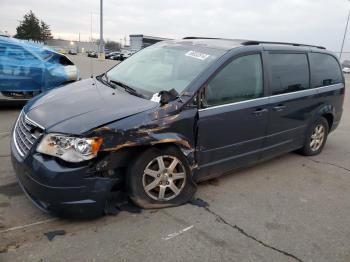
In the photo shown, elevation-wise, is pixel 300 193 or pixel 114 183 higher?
pixel 114 183

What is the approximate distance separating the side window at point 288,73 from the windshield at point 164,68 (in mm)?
891

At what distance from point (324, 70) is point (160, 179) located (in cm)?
346

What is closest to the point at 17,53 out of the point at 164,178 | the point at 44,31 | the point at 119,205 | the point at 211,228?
the point at 119,205

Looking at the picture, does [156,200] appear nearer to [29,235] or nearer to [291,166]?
[29,235]

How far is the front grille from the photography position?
10.4ft

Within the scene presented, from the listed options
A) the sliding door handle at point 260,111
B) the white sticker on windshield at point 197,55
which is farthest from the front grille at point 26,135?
the sliding door handle at point 260,111

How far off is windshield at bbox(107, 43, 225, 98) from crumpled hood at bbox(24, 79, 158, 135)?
29 cm

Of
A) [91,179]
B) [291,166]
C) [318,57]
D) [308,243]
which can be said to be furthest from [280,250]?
[318,57]

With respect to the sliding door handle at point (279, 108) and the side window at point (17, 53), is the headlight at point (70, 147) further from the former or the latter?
the side window at point (17, 53)

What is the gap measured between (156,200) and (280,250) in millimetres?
1249

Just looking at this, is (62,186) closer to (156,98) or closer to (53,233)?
(53,233)

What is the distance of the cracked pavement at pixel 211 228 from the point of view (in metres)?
2.89

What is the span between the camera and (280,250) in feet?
10.2

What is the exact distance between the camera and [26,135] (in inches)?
130
